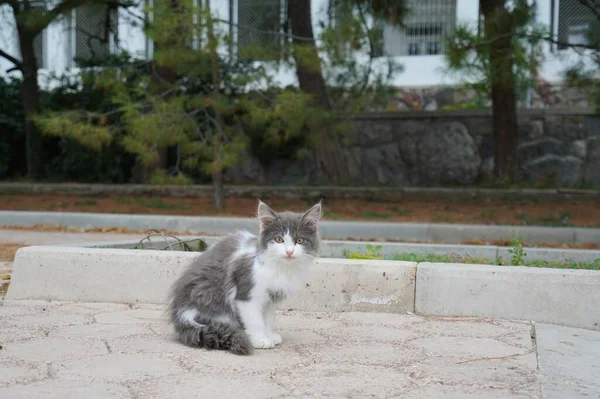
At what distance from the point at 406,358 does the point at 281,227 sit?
98 centimetres

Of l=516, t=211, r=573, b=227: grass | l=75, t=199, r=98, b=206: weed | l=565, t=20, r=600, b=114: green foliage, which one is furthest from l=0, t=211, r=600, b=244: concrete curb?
l=565, t=20, r=600, b=114: green foliage

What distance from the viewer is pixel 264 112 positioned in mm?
11734

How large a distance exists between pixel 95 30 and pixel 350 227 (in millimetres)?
11143

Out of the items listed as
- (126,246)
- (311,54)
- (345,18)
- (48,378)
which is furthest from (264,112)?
(48,378)

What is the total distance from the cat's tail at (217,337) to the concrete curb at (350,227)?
5.73 m

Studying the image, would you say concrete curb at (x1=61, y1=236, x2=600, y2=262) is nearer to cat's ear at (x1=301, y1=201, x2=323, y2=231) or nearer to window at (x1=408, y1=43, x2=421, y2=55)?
cat's ear at (x1=301, y1=201, x2=323, y2=231)

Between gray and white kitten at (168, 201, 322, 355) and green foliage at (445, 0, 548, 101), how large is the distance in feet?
20.3

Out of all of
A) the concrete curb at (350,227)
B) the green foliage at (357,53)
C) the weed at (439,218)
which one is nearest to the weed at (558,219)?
the concrete curb at (350,227)

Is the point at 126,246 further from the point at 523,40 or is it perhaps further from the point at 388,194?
the point at 388,194

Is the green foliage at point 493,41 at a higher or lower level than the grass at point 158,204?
higher

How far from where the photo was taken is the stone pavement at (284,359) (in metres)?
3.53

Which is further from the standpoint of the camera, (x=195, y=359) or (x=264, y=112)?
(x=264, y=112)

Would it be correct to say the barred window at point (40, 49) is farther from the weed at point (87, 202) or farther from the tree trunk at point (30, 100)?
the weed at point (87, 202)

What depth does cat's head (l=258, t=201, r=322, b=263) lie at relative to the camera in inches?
169
